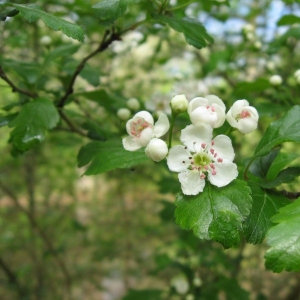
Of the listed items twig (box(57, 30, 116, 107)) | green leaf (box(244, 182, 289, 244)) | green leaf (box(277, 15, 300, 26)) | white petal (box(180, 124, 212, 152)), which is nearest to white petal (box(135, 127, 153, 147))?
white petal (box(180, 124, 212, 152))

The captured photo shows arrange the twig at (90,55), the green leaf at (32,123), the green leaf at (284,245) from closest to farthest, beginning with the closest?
the green leaf at (284,245) → the green leaf at (32,123) → the twig at (90,55)

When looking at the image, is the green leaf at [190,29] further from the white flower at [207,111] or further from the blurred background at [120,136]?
the white flower at [207,111]

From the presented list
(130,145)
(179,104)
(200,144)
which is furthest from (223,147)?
(130,145)

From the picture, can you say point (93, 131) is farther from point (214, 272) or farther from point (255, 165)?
point (214, 272)

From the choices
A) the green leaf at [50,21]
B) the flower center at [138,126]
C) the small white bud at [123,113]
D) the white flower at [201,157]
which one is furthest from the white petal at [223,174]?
the small white bud at [123,113]

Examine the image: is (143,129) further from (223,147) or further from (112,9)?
(112,9)

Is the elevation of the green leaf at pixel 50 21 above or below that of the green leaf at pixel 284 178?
above

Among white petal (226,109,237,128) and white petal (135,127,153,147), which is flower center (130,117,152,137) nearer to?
white petal (135,127,153,147)
